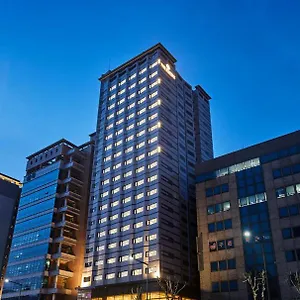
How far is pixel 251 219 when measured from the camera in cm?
7550

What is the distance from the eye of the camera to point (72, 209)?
115 metres

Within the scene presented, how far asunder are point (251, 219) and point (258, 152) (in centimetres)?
1468

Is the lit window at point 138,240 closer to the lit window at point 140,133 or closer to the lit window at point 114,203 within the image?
the lit window at point 114,203

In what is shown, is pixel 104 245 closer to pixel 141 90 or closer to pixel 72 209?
pixel 72 209

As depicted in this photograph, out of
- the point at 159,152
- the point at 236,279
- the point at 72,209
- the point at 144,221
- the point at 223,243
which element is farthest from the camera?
the point at 72,209

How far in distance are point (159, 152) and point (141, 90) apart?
25.7 meters

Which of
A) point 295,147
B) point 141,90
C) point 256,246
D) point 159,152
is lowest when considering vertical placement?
point 256,246

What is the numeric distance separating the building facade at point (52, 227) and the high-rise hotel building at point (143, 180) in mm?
10405

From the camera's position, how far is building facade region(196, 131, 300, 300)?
6931 cm

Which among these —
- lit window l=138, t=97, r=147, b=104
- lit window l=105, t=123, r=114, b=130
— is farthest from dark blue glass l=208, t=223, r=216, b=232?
lit window l=105, t=123, r=114, b=130

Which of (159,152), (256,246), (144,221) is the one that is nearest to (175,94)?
(159,152)

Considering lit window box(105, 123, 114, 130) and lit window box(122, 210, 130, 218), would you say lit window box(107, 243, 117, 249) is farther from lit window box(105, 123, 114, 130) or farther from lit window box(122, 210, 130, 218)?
lit window box(105, 123, 114, 130)

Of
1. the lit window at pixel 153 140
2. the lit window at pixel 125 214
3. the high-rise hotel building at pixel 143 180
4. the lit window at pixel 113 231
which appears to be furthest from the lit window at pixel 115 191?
the lit window at pixel 153 140

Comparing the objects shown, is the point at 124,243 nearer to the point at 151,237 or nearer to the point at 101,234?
the point at 151,237
